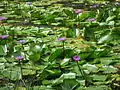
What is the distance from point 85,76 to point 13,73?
1.35ft

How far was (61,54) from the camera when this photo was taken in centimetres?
228

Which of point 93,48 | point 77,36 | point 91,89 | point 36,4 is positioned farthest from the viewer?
point 36,4

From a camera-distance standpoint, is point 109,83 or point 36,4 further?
point 36,4

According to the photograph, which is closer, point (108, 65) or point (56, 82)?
point (56, 82)

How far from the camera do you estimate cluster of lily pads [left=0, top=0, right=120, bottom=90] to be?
73.2 inches

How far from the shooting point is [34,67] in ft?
7.05

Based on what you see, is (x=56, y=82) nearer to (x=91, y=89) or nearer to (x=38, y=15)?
(x=91, y=89)

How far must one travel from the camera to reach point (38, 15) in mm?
3576

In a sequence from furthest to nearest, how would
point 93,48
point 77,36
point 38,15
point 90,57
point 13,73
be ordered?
1. point 38,15
2. point 77,36
3. point 93,48
4. point 90,57
5. point 13,73

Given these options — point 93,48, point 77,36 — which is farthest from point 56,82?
point 77,36

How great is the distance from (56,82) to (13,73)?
313 mm

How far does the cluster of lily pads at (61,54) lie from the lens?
1.86 m

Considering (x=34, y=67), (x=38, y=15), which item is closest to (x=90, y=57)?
(x=34, y=67)

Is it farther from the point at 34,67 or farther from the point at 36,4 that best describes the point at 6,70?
the point at 36,4
